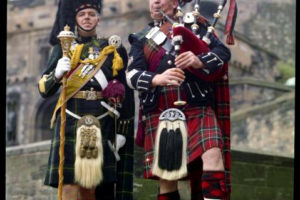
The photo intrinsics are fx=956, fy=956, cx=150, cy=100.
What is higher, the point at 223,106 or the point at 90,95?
the point at 90,95

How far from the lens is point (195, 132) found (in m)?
8.45

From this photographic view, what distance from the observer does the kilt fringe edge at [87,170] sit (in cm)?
856

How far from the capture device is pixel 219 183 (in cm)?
817

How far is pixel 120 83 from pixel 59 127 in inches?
27.4

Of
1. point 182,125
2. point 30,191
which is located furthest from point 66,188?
point 30,191

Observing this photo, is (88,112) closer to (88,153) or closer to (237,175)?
(88,153)

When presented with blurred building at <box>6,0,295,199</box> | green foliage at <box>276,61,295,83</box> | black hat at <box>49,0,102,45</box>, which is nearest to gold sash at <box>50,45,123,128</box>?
black hat at <box>49,0,102,45</box>

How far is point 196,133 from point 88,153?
1012 mm

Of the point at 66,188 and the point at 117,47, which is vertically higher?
the point at 117,47

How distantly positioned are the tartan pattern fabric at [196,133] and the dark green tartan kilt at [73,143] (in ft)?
1.14

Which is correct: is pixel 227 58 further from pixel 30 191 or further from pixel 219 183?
pixel 30 191

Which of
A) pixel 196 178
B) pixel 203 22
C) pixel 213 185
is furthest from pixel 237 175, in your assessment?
pixel 213 185

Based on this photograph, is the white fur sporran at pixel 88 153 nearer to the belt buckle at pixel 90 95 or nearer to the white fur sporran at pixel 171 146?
the belt buckle at pixel 90 95

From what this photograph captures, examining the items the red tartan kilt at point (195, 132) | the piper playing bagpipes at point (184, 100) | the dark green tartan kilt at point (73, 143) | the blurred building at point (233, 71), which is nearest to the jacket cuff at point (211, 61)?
the piper playing bagpipes at point (184, 100)
